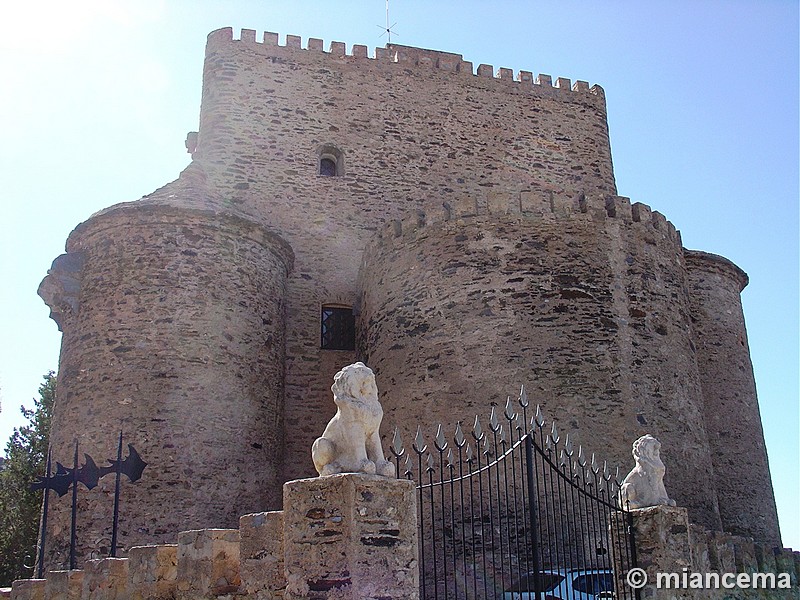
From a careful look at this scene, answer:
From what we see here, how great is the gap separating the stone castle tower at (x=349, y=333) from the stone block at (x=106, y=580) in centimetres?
392

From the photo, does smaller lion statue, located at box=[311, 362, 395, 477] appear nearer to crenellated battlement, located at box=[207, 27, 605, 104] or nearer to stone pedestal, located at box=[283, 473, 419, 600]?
stone pedestal, located at box=[283, 473, 419, 600]

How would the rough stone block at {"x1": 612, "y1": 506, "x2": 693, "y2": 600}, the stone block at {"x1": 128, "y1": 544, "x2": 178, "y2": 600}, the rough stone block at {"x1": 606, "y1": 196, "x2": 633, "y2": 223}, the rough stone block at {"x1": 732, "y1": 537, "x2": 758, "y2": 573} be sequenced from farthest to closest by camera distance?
1. the rough stone block at {"x1": 606, "y1": 196, "x2": 633, "y2": 223}
2. the rough stone block at {"x1": 732, "y1": 537, "x2": 758, "y2": 573}
3. the rough stone block at {"x1": 612, "y1": 506, "x2": 693, "y2": 600}
4. the stone block at {"x1": 128, "y1": 544, "x2": 178, "y2": 600}

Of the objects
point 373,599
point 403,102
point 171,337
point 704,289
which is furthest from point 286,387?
point 373,599

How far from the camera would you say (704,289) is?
59.2 ft

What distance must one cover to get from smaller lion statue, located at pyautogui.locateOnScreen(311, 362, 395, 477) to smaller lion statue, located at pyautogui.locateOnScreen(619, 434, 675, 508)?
360 centimetres

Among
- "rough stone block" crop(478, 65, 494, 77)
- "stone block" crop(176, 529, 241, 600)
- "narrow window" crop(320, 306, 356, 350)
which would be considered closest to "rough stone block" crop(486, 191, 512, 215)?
"narrow window" crop(320, 306, 356, 350)

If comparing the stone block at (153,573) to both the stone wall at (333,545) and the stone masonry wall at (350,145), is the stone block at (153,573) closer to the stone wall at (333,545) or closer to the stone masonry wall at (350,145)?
the stone wall at (333,545)

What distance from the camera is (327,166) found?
1912 centimetres

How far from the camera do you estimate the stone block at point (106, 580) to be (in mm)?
8656

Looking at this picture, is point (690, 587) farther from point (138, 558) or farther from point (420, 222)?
point (420, 222)

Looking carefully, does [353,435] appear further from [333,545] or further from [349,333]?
[349,333]

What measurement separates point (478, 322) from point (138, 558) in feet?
22.5

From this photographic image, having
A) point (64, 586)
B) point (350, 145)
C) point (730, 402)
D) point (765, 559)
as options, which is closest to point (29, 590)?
point (64, 586)

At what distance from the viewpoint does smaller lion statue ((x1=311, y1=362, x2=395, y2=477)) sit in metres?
6.69
